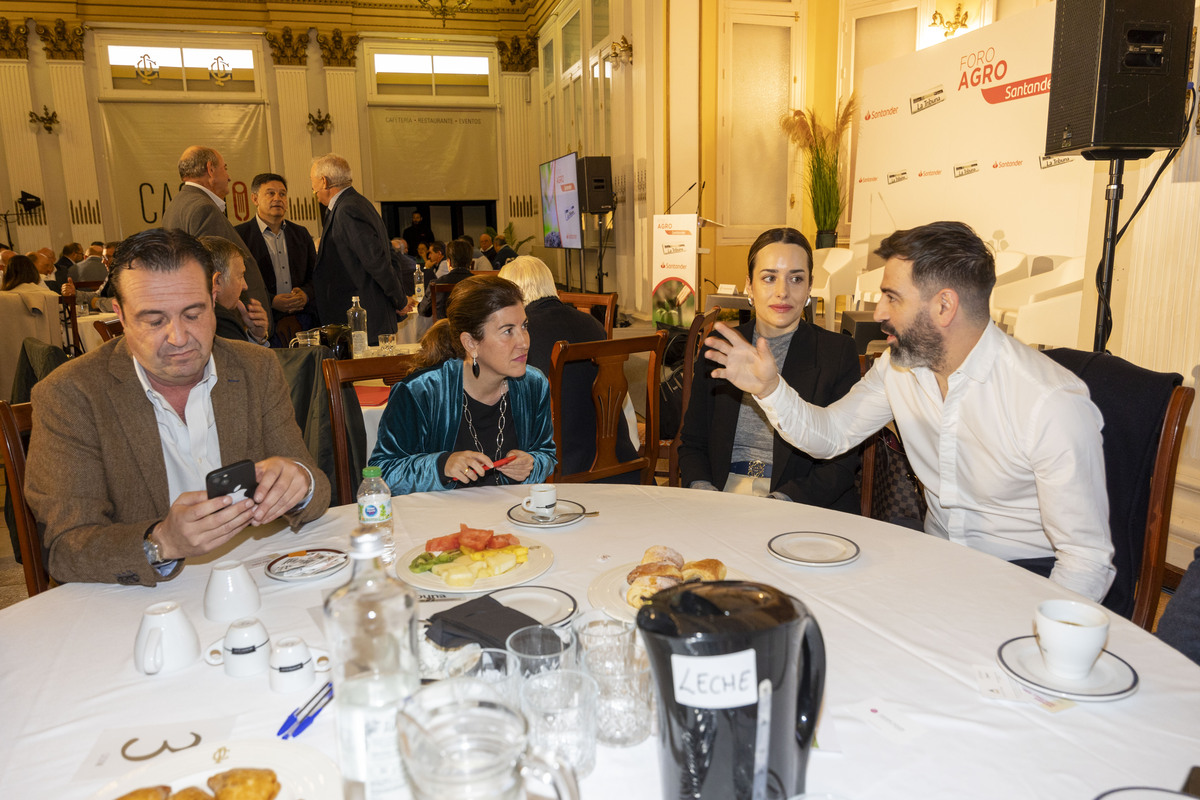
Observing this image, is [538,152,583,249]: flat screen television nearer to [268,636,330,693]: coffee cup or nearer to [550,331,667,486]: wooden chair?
[550,331,667,486]: wooden chair

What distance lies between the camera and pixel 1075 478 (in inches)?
60.0

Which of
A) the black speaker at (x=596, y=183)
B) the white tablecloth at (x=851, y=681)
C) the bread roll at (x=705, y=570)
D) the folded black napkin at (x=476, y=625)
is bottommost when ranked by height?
the white tablecloth at (x=851, y=681)

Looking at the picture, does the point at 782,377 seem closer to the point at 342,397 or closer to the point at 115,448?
the point at 342,397

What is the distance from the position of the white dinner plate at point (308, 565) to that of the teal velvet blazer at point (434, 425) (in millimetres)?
561

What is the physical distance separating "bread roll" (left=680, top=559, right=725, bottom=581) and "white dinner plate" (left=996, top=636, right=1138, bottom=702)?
40cm

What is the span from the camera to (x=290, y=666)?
3.27ft

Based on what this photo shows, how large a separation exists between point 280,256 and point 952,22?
18.2 ft

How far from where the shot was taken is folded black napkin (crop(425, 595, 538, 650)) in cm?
100

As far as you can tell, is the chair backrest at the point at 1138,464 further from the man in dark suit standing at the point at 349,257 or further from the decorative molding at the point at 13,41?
the decorative molding at the point at 13,41

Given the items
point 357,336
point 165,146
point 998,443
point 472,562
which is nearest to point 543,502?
point 472,562

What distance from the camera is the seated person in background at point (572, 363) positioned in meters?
2.81

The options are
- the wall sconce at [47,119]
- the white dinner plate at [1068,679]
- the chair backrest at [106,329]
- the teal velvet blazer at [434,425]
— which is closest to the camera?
the white dinner plate at [1068,679]

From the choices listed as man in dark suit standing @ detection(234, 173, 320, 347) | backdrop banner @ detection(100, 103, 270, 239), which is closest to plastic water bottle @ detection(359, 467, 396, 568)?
man in dark suit standing @ detection(234, 173, 320, 347)

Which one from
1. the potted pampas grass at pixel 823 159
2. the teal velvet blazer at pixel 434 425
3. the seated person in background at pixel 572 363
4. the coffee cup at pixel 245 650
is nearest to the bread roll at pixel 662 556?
the coffee cup at pixel 245 650
